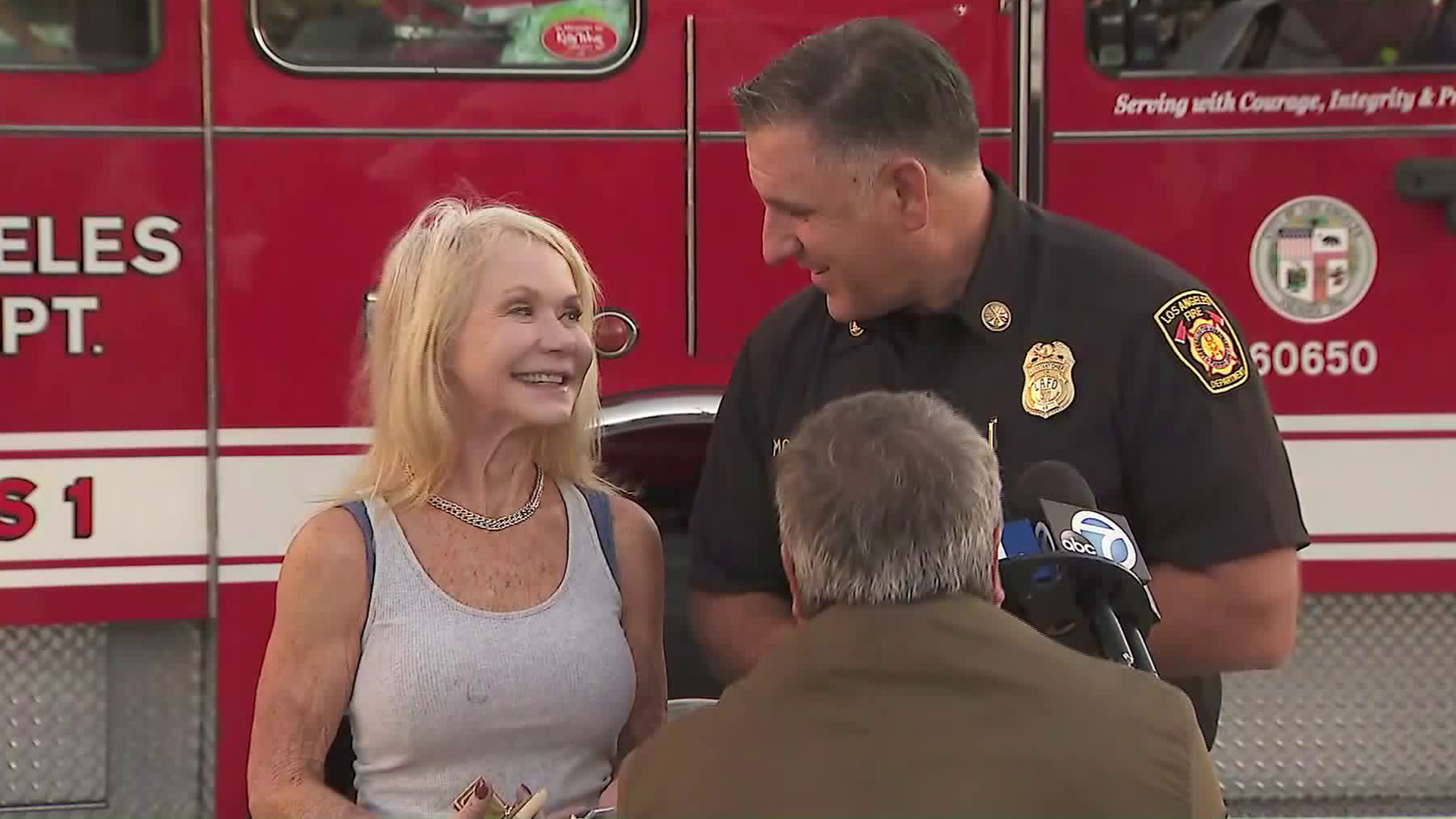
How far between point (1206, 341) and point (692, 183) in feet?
4.24

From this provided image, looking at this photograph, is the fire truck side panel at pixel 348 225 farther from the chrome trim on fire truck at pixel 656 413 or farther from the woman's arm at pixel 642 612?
the woman's arm at pixel 642 612

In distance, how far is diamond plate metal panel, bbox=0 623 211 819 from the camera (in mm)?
3193

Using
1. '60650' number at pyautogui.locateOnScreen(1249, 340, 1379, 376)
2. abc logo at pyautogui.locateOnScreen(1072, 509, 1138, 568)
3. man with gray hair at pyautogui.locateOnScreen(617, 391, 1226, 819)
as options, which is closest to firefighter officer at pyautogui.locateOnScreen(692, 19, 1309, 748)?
abc logo at pyautogui.locateOnScreen(1072, 509, 1138, 568)

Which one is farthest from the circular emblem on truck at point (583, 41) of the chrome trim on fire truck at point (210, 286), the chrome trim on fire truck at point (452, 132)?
the chrome trim on fire truck at point (210, 286)

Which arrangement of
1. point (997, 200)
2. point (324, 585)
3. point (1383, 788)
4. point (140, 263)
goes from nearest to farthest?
point (324, 585) < point (997, 200) < point (140, 263) < point (1383, 788)

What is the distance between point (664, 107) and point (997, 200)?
107 cm

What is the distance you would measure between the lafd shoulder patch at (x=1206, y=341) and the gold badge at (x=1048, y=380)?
0.12 meters

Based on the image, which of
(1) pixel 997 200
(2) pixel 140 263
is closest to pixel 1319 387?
(1) pixel 997 200

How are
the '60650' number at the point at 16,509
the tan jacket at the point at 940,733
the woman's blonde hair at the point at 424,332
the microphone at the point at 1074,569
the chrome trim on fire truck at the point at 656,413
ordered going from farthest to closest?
the chrome trim on fire truck at the point at 656,413, the '60650' number at the point at 16,509, the woman's blonde hair at the point at 424,332, the microphone at the point at 1074,569, the tan jacket at the point at 940,733

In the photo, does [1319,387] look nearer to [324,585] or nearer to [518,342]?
[518,342]

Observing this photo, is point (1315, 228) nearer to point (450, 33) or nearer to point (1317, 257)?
point (1317, 257)

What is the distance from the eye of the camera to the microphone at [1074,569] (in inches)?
62.9

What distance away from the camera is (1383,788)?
134 inches

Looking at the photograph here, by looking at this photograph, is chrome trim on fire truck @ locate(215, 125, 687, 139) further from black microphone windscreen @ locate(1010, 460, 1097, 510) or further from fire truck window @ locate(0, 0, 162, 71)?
black microphone windscreen @ locate(1010, 460, 1097, 510)
